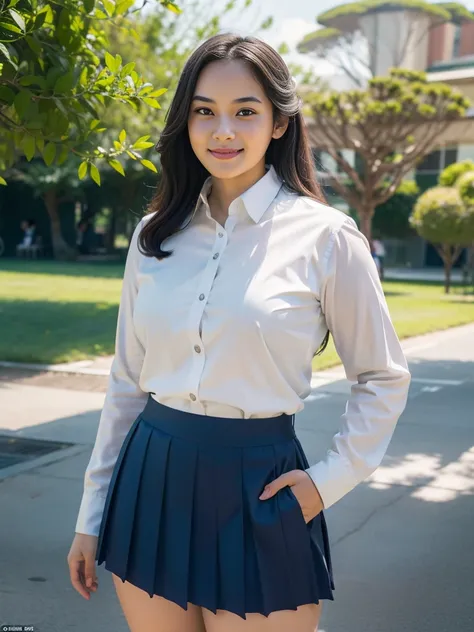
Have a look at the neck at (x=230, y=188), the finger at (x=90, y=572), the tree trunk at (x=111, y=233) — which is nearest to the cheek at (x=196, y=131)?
the neck at (x=230, y=188)

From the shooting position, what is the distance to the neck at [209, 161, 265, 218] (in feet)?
6.65

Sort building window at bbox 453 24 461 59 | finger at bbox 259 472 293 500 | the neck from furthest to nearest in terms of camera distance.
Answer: building window at bbox 453 24 461 59 < the neck < finger at bbox 259 472 293 500

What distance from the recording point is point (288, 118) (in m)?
2.02

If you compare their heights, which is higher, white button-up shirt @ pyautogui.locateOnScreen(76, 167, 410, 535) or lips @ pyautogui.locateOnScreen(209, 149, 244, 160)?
lips @ pyautogui.locateOnScreen(209, 149, 244, 160)

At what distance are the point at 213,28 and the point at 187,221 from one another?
17.9 m

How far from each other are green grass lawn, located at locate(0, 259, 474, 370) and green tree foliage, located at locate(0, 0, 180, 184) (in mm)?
5902

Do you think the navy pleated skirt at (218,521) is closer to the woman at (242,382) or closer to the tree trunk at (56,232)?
the woman at (242,382)

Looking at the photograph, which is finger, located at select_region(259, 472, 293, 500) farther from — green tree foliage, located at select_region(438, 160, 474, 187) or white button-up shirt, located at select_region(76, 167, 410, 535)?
green tree foliage, located at select_region(438, 160, 474, 187)

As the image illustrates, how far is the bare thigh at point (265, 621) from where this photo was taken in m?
1.83

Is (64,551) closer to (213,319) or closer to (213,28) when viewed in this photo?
(213,319)

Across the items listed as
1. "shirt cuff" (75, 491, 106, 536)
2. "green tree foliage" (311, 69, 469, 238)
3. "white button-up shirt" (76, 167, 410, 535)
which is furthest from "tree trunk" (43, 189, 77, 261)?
"white button-up shirt" (76, 167, 410, 535)

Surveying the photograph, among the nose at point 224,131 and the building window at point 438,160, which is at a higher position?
the building window at point 438,160

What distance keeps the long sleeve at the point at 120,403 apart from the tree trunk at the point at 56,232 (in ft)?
95.9

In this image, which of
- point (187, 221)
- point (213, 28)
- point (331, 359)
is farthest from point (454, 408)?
point (213, 28)
